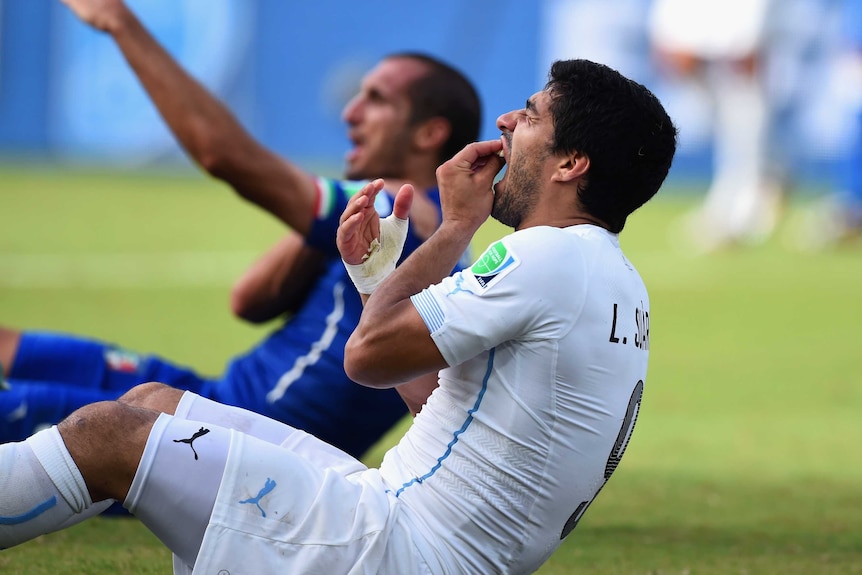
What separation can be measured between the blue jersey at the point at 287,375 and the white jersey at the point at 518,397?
154 cm

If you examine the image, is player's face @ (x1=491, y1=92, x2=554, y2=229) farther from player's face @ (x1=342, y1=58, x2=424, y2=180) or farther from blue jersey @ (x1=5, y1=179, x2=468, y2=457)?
player's face @ (x1=342, y1=58, x2=424, y2=180)

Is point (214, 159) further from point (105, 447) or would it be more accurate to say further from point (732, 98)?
point (732, 98)

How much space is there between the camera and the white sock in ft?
8.77

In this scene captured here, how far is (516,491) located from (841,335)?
23.8ft

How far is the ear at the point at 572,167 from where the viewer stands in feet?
9.75

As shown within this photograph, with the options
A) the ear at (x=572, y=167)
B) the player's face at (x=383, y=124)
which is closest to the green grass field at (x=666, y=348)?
the ear at (x=572, y=167)

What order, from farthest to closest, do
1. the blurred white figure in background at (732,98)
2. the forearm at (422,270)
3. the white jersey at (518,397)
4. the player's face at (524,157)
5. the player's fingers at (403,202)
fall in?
the blurred white figure in background at (732,98), the player's fingers at (403,202), the player's face at (524,157), the forearm at (422,270), the white jersey at (518,397)

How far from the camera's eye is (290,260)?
5.01m

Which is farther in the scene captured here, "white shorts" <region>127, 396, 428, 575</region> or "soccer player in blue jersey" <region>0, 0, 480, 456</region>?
"soccer player in blue jersey" <region>0, 0, 480, 456</region>

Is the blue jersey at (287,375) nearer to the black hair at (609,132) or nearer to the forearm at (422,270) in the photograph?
the forearm at (422,270)

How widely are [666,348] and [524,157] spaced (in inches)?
244

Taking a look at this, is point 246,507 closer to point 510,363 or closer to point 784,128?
point 510,363

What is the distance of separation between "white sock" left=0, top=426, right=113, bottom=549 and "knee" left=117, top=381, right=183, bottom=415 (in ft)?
1.30

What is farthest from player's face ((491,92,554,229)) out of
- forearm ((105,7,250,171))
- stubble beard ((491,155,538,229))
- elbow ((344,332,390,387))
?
forearm ((105,7,250,171))
